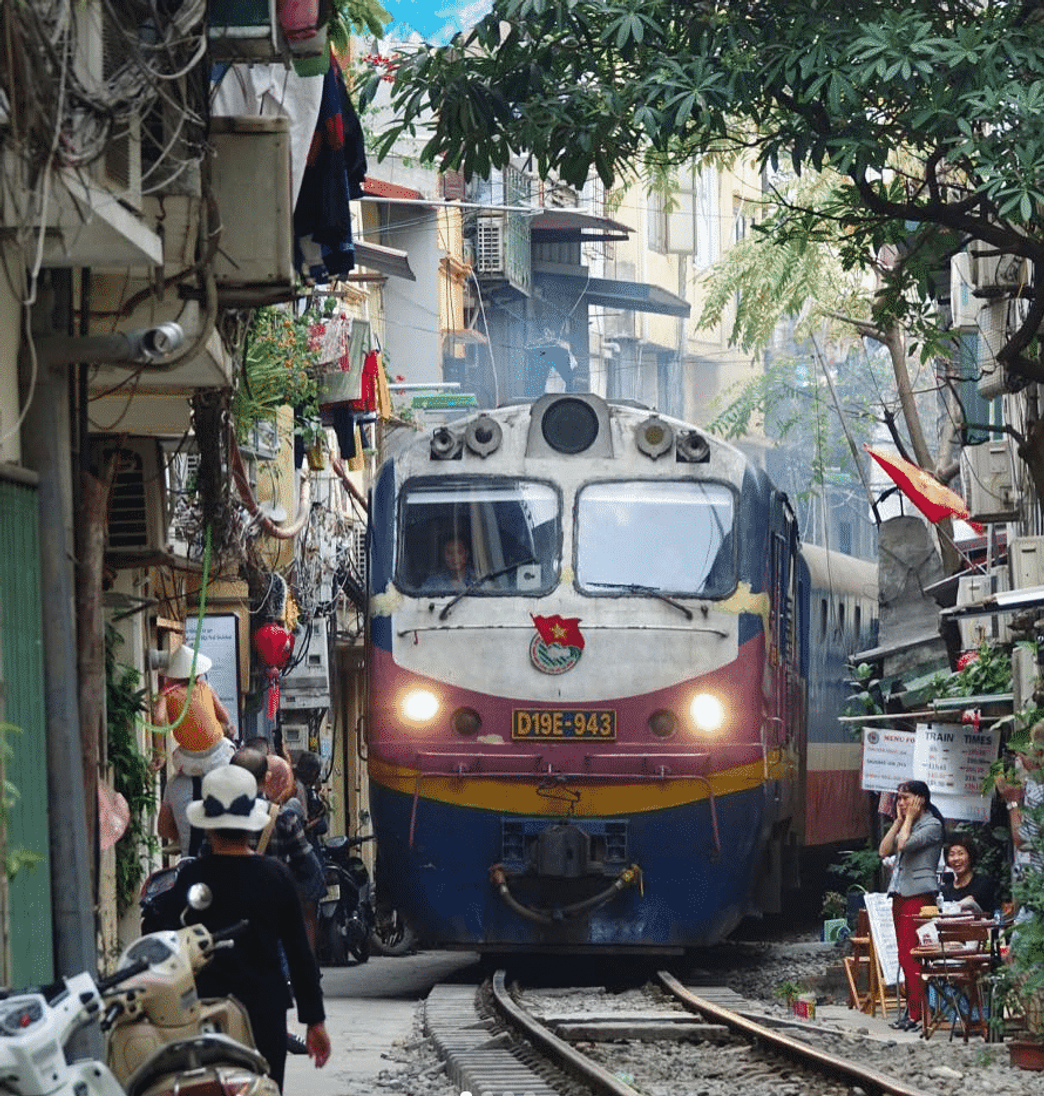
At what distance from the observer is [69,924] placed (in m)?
8.77

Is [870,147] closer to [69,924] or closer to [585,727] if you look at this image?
A: [585,727]

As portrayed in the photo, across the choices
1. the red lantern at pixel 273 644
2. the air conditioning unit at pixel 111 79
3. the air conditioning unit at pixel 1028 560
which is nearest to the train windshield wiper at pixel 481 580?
the air conditioning unit at pixel 1028 560

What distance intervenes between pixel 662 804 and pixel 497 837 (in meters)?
1.06

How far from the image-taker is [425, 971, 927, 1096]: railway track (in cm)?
1166

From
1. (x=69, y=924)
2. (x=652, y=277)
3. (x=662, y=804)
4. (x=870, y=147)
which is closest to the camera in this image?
(x=69, y=924)

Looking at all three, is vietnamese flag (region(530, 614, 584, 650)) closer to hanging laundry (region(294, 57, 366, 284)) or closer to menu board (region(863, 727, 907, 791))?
menu board (region(863, 727, 907, 791))

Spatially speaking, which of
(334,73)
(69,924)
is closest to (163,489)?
(334,73)

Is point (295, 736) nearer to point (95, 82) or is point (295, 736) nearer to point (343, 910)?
point (343, 910)

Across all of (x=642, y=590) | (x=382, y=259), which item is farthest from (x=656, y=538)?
(x=382, y=259)

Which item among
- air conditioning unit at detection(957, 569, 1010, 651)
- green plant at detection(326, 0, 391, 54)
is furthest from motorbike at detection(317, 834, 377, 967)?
green plant at detection(326, 0, 391, 54)

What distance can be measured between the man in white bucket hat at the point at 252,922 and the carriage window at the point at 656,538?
8154 millimetres

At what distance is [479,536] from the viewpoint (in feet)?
54.0

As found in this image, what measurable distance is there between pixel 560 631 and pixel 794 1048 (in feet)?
13.6

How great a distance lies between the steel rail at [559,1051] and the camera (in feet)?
37.1
